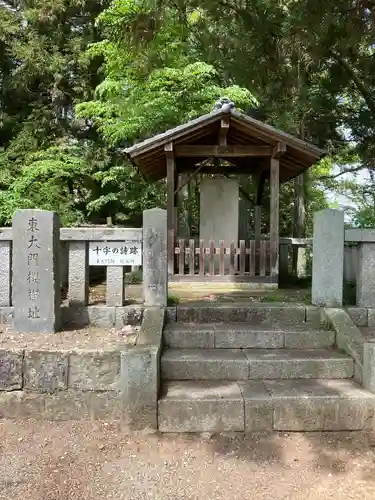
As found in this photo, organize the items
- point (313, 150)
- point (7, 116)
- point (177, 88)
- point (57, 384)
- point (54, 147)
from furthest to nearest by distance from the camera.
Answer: point (7, 116), point (54, 147), point (177, 88), point (313, 150), point (57, 384)

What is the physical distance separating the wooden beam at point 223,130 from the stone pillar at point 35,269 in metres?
3.67

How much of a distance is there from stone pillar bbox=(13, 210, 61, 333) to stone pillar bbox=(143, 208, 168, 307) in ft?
3.33

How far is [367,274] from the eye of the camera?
17.7 feet

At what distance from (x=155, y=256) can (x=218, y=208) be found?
11.9 feet

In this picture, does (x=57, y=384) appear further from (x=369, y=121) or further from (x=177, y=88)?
(x=369, y=121)

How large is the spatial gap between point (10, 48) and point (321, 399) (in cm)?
1368

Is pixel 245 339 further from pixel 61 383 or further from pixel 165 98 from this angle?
pixel 165 98

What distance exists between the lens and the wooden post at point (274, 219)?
762 cm

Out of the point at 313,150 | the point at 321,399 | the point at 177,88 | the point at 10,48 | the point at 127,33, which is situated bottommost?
the point at 321,399

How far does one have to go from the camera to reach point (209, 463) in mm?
3467

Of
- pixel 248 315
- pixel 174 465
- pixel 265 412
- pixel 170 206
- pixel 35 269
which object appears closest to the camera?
pixel 174 465

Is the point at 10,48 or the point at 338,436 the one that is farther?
the point at 10,48

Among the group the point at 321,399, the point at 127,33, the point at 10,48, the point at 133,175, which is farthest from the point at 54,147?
the point at 321,399

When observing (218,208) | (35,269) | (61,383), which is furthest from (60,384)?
(218,208)
